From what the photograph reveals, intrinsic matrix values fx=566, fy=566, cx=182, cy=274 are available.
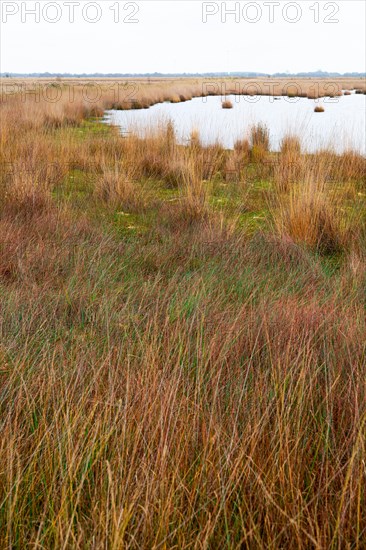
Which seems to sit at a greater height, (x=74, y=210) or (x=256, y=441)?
(x=74, y=210)

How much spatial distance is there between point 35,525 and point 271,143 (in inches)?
389

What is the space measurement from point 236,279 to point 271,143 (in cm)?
763

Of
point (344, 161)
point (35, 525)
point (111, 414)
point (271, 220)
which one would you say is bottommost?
point (35, 525)

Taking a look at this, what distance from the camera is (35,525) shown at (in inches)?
55.3

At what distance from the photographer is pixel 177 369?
81.2 inches

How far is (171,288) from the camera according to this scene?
308cm

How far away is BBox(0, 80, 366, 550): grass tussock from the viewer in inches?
54.0

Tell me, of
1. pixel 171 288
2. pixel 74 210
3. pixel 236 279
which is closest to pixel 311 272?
pixel 236 279

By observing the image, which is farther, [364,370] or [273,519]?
[364,370]

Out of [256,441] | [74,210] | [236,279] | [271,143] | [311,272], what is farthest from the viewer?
[271,143]

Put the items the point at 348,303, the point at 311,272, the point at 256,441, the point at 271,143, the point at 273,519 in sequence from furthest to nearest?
1. the point at 271,143
2. the point at 311,272
3. the point at 348,303
4. the point at 256,441
5. the point at 273,519

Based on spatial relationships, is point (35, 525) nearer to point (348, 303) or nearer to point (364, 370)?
point (364, 370)

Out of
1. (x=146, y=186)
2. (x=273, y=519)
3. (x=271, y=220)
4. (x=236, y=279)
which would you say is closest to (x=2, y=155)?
(x=146, y=186)

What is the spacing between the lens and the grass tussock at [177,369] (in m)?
1.37
